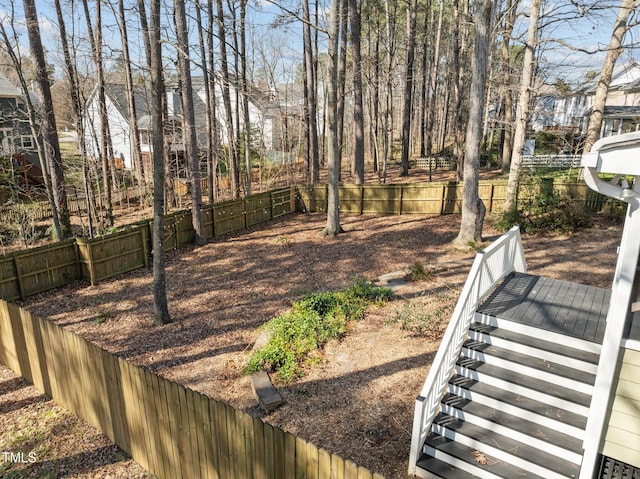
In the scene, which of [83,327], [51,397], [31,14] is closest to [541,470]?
[51,397]

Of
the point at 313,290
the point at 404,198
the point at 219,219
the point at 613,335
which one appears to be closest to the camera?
the point at 613,335

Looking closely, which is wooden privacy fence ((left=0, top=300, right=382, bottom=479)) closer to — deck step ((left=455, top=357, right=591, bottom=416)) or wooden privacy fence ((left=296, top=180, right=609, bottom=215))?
deck step ((left=455, top=357, right=591, bottom=416))

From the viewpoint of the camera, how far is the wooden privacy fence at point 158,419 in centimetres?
337

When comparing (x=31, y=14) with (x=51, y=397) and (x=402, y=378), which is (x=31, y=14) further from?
(x=402, y=378)

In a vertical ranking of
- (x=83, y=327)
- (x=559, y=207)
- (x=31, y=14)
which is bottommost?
(x=83, y=327)

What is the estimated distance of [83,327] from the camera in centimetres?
861

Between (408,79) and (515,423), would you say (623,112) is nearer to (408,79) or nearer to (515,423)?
(408,79)

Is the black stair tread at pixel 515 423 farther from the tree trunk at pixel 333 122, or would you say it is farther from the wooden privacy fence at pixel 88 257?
the tree trunk at pixel 333 122

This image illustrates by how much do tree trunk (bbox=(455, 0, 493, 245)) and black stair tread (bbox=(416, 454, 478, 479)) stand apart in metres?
8.93

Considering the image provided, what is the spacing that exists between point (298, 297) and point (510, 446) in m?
5.81

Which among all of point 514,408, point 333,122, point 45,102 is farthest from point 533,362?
point 45,102

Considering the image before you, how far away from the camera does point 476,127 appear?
12.0 m

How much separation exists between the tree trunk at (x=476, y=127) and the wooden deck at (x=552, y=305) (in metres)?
5.63

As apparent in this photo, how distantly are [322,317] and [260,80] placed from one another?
1021 inches
